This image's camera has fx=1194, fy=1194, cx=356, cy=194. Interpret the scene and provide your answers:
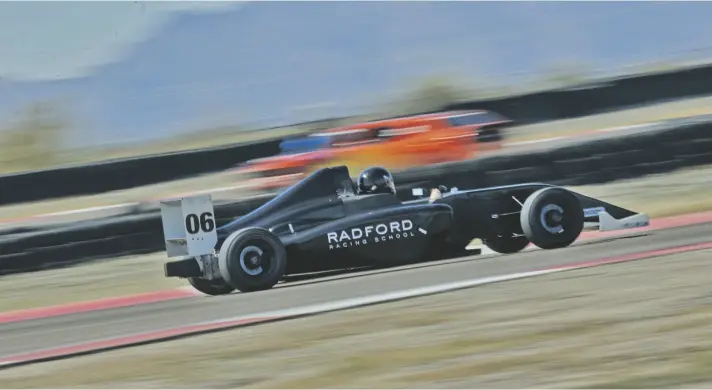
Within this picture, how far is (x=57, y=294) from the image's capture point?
12234 millimetres

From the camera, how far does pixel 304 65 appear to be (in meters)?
71.1

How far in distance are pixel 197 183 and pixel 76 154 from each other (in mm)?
14306

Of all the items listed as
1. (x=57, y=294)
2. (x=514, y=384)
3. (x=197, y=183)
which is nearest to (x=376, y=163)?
(x=197, y=183)

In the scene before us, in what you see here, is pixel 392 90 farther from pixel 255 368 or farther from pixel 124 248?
pixel 255 368

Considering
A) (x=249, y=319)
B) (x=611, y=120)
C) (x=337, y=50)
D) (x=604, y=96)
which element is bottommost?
(x=249, y=319)

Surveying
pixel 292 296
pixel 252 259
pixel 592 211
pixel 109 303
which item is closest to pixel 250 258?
pixel 252 259

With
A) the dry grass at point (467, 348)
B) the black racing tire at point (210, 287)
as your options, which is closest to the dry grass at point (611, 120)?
the black racing tire at point (210, 287)

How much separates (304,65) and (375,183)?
61.3m

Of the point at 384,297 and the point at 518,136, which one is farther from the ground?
the point at 518,136

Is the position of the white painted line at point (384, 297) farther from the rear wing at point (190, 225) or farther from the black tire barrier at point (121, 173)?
the black tire barrier at point (121, 173)

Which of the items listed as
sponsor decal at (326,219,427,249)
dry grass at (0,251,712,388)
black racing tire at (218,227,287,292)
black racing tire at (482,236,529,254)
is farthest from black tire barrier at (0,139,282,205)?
dry grass at (0,251,712,388)

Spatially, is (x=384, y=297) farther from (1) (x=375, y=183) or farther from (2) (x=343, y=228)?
(1) (x=375, y=183)

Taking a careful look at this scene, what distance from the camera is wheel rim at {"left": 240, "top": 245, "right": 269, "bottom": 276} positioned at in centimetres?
970

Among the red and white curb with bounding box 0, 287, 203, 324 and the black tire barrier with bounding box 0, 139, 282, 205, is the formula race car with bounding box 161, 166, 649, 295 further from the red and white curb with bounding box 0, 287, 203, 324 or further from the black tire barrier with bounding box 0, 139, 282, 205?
the black tire barrier with bounding box 0, 139, 282, 205
